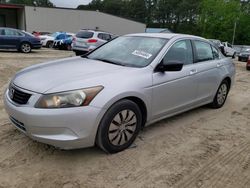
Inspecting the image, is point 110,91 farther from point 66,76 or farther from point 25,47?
point 25,47

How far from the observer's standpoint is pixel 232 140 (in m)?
4.28

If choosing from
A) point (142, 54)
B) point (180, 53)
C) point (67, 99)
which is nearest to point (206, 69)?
point (180, 53)

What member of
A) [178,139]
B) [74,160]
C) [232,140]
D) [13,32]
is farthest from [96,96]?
[13,32]

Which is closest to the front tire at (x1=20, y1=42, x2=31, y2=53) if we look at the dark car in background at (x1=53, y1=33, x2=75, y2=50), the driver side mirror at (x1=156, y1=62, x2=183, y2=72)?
the dark car in background at (x1=53, y1=33, x2=75, y2=50)

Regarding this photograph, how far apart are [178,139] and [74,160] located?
159 centimetres

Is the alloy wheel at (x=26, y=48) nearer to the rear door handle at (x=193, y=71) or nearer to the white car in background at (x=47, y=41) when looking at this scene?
the white car in background at (x=47, y=41)

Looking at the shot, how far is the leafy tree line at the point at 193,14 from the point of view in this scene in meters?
52.8

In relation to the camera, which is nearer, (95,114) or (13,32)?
(95,114)

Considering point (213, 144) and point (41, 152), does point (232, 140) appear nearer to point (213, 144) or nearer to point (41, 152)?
point (213, 144)

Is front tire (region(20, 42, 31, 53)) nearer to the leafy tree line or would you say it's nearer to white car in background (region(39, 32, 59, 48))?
white car in background (region(39, 32, 59, 48))

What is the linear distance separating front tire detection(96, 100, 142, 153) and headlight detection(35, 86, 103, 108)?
32cm

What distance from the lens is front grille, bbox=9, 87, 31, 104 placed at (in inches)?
128

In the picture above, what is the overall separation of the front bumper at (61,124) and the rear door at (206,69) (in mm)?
2292

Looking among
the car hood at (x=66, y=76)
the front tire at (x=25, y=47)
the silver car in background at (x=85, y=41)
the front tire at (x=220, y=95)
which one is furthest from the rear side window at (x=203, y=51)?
the front tire at (x=25, y=47)
